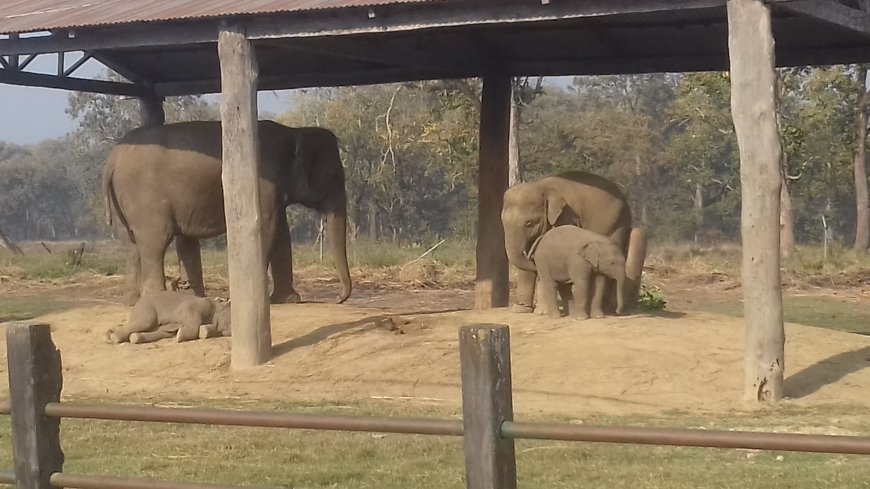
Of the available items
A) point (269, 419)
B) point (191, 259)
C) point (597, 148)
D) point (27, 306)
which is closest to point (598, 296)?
point (191, 259)

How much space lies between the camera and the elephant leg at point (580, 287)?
1153 centimetres

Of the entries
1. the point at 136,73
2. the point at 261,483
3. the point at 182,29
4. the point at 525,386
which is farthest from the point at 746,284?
the point at 136,73

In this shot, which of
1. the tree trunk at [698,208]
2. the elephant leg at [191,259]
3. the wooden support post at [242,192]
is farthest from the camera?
the tree trunk at [698,208]

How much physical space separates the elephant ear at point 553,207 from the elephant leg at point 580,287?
3.14ft

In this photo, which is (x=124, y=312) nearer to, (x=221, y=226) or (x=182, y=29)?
(x=221, y=226)

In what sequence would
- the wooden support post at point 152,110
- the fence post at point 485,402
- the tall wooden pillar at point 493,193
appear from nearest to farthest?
the fence post at point 485,402 → the tall wooden pillar at point 493,193 → the wooden support post at point 152,110

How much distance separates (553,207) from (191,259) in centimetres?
434

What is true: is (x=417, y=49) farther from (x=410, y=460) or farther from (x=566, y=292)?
(x=410, y=460)

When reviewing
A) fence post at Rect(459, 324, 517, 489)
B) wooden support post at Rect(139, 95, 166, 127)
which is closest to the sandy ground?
wooden support post at Rect(139, 95, 166, 127)

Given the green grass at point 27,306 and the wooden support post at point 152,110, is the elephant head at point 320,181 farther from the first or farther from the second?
the green grass at point 27,306

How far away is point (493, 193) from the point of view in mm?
14750

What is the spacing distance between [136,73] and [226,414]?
12.3 metres

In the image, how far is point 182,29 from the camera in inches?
439

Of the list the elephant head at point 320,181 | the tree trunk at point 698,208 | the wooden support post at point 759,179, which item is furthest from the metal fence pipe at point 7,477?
→ the tree trunk at point 698,208
